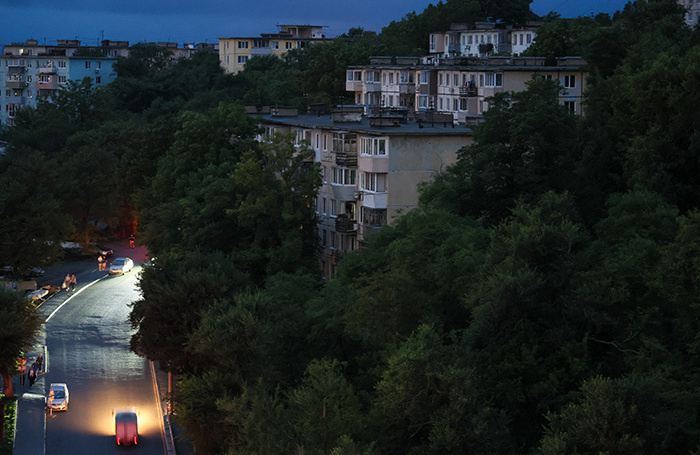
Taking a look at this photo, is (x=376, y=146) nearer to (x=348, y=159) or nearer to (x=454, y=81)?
(x=348, y=159)

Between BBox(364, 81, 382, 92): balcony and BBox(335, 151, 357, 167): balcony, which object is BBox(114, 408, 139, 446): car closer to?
BBox(335, 151, 357, 167): balcony

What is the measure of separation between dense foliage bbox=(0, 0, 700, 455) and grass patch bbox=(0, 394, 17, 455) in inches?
209

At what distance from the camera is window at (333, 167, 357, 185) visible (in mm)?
56375

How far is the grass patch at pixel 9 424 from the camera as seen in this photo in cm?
4166

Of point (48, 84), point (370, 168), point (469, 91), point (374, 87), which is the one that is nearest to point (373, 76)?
point (374, 87)

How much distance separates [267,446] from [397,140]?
23778 mm

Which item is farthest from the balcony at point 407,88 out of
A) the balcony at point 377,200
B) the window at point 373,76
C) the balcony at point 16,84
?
the balcony at point 16,84

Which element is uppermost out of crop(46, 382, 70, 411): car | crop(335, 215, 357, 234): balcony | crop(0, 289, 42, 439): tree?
crop(335, 215, 357, 234): balcony

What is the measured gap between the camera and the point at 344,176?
5675 cm

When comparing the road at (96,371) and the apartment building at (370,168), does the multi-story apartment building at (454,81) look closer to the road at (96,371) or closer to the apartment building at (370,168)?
the apartment building at (370,168)

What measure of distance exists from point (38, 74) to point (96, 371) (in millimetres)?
86700

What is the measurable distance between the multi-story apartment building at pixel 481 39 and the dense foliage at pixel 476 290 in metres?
42.4

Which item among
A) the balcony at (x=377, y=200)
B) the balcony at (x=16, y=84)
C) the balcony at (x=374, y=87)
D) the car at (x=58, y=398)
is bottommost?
the car at (x=58, y=398)

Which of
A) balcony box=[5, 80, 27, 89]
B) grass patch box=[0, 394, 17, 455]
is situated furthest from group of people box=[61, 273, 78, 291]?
balcony box=[5, 80, 27, 89]
